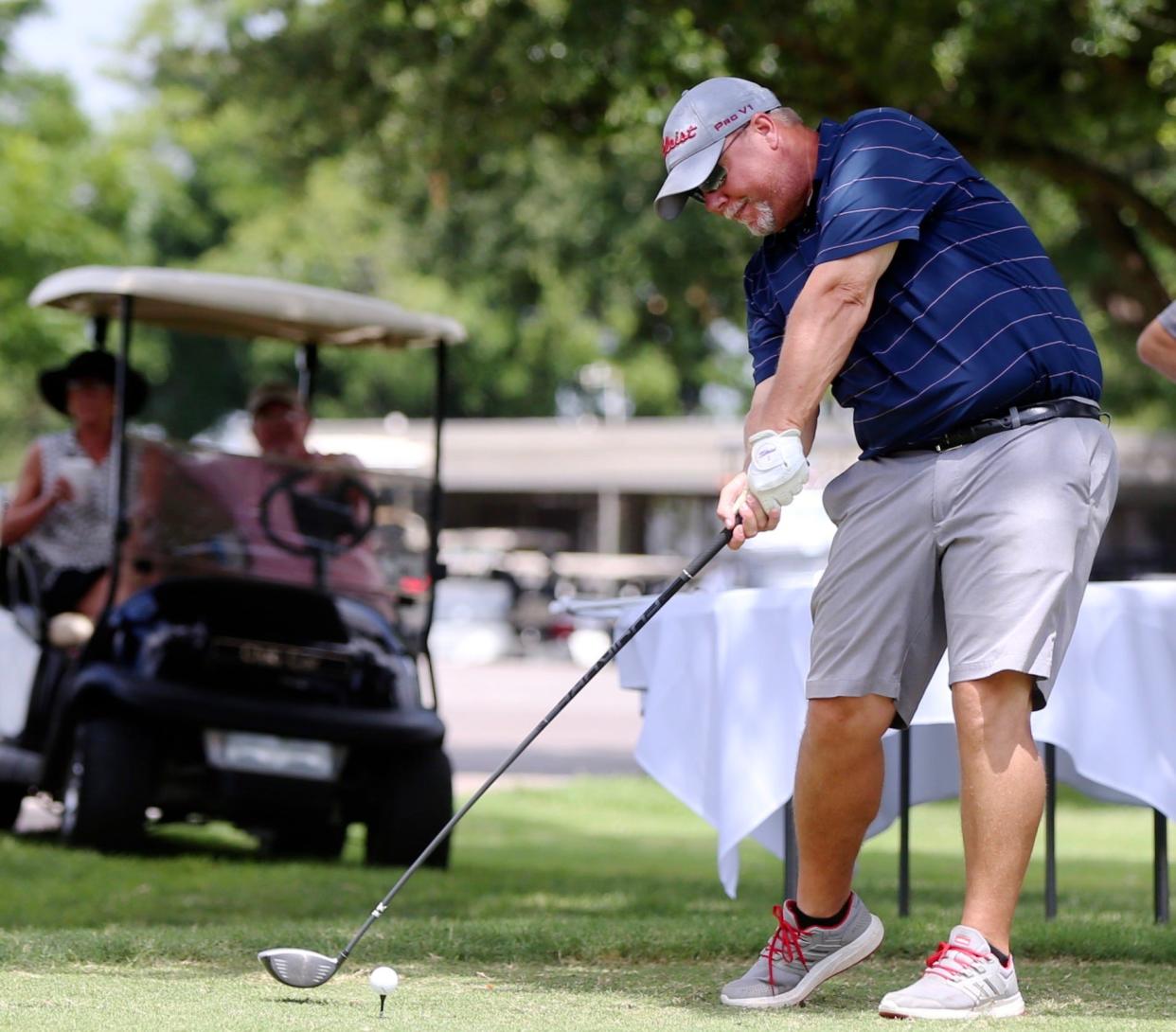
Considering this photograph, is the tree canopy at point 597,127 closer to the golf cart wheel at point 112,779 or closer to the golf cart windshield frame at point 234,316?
the golf cart windshield frame at point 234,316

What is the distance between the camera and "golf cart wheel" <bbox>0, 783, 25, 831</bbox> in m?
8.16

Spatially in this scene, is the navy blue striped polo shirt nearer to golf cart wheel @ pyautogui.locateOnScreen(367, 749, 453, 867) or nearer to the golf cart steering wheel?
golf cart wheel @ pyautogui.locateOnScreen(367, 749, 453, 867)

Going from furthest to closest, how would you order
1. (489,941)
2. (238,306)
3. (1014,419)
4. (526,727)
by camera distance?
(526,727), (238,306), (489,941), (1014,419)

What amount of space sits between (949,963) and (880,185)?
1.41m

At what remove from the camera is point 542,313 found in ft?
124

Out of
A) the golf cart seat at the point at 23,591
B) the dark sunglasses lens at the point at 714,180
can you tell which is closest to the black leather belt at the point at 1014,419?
the dark sunglasses lens at the point at 714,180

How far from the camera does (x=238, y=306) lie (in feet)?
25.3

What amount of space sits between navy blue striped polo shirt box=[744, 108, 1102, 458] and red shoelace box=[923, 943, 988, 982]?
0.94 m

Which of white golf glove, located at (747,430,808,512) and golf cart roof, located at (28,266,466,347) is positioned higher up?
golf cart roof, located at (28,266,466,347)

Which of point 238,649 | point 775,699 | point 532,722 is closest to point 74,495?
point 238,649

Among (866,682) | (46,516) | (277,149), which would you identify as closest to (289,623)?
(46,516)

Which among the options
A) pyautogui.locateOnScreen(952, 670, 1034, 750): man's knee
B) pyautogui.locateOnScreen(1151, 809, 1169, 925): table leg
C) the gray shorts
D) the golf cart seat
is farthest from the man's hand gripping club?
the golf cart seat

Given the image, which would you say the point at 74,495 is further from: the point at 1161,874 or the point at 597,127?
the point at 597,127

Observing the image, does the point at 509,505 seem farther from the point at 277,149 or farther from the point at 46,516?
the point at 46,516
